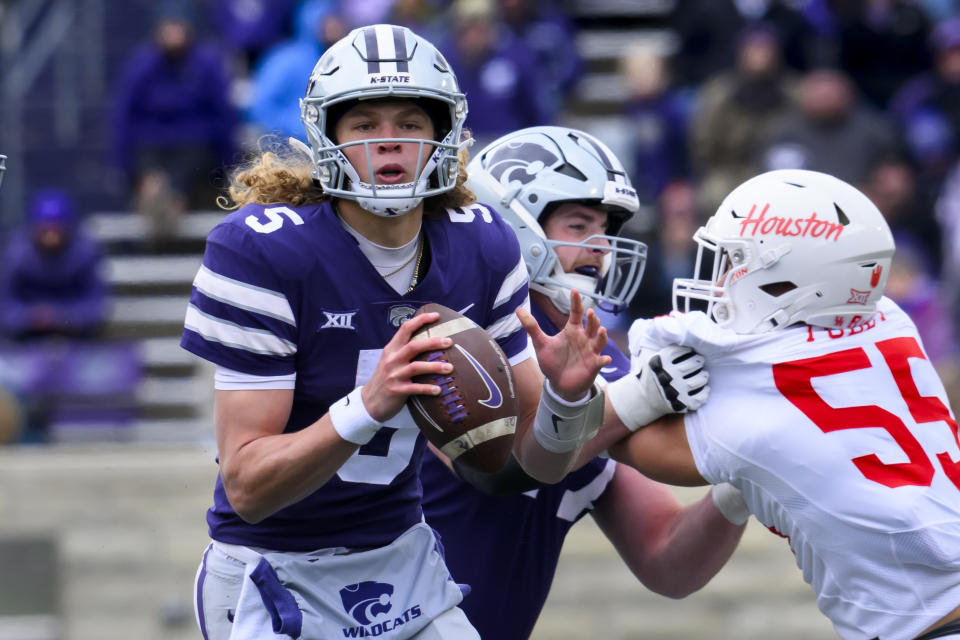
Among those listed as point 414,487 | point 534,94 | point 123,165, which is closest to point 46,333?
point 123,165

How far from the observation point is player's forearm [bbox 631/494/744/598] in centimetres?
397

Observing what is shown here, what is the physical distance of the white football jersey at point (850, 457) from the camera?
3.16m

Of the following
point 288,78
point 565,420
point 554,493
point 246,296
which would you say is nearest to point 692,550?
point 554,493

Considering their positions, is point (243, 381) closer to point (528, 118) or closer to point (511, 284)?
point (511, 284)

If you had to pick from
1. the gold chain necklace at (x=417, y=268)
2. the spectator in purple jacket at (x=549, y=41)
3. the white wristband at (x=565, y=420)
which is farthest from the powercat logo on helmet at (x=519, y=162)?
the spectator in purple jacket at (x=549, y=41)

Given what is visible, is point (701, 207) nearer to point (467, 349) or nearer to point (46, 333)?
point (46, 333)

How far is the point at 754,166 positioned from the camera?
8641 millimetres

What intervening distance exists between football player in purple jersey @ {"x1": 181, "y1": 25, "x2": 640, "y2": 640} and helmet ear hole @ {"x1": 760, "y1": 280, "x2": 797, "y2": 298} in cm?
40

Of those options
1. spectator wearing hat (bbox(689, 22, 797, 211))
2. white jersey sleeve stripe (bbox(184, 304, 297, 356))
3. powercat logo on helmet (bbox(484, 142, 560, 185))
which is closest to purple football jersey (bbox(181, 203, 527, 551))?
white jersey sleeve stripe (bbox(184, 304, 297, 356))

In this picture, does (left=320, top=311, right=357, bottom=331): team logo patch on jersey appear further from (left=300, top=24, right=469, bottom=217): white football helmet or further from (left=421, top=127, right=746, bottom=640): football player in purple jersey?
(left=421, top=127, right=746, bottom=640): football player in purple jersey

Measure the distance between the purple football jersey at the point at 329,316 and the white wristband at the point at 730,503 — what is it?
71 centimetres

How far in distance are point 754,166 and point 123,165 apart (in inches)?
154

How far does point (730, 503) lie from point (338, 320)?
1248mm

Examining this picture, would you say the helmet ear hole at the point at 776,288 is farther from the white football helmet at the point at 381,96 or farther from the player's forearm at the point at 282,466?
the player's forearm at the point at 282,466
